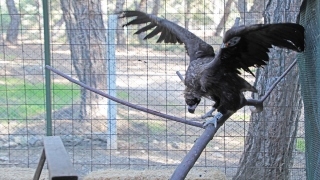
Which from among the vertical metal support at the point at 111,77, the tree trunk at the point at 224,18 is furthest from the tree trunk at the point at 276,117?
the vertical metal support at the point at 111,77

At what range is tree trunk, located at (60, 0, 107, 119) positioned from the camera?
5598 mm

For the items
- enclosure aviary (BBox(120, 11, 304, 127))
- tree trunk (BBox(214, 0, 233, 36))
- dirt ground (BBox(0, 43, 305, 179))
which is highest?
tree trunk (BBox(214, 0, 233, 36))

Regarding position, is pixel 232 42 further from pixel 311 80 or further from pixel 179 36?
pixel 179 36

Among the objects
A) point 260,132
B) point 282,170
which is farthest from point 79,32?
point 282,170

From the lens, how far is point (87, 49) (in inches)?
225

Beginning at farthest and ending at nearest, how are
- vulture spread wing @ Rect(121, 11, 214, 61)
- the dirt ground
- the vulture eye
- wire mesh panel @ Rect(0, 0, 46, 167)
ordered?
1. wire mesh panel @ Rect(0, 0, 46, 167)
2. the dirt ground
3. vulture spread wing @ Rect(121, 11, 214, 61)
4. the vulture eye

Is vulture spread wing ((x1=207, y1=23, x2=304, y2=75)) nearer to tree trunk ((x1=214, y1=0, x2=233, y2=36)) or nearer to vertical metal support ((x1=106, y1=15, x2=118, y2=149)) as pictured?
tree trunk ((x1=214, y1=0, x2=233, y2=36))

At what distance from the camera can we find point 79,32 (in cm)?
569

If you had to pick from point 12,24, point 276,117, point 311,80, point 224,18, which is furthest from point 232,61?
point 12,24

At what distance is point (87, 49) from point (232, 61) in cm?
304

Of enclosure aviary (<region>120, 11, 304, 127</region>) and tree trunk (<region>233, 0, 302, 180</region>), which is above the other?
enclosure aviary (<region>120, 11, 304, 127</region>)

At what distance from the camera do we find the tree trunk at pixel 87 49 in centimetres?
560

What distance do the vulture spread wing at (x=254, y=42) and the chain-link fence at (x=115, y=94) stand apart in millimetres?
1758

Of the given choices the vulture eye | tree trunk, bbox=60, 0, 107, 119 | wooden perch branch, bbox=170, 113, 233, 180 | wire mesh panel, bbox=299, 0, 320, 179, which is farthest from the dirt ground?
wooden perch branch, bbox=170, 113, 233, 180
